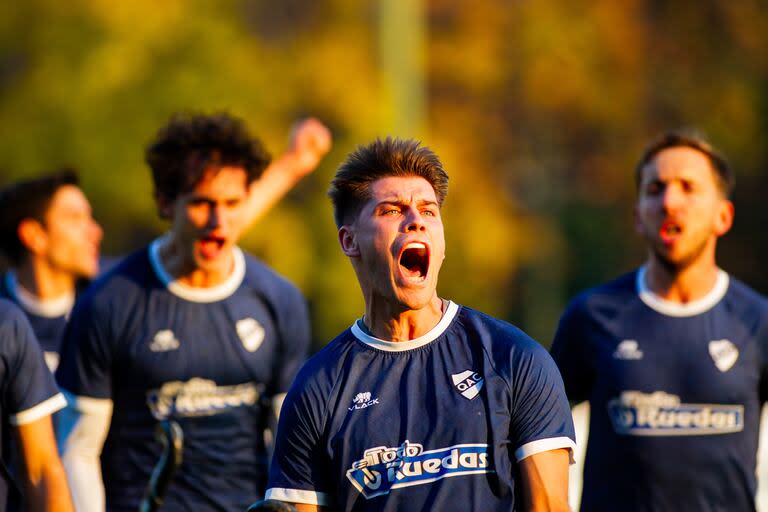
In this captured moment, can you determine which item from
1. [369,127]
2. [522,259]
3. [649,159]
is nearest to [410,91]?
[369,127]

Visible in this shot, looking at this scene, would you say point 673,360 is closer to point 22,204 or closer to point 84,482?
point 84,482

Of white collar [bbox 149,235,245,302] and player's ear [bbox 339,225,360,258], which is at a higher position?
white collar [bbox 149,235,245,302]

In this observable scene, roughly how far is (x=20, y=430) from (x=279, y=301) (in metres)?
1.91

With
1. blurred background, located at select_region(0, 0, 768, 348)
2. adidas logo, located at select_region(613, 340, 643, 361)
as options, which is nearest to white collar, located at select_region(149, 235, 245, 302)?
adidas logo, located at select_region(613, 340, 643, 361)

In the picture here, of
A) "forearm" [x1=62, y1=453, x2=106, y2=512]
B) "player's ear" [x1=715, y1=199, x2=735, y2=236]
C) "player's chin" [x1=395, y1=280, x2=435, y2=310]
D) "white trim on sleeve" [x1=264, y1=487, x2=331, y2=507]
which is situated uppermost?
"player's ear" [x1=715, y1=199, x2=735, y2=236]

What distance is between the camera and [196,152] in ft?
24.8

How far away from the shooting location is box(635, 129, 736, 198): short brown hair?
7.36 m

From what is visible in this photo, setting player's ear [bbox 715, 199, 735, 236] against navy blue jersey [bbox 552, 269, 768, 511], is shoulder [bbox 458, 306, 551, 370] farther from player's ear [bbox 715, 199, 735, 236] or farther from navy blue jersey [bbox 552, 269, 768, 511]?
player's ear [bbox 715, 199, 735, 236]

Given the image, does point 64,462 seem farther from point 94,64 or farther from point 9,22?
point 9,22

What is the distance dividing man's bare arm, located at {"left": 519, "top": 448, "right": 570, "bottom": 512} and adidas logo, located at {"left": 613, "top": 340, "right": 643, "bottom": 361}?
2154 millimetres

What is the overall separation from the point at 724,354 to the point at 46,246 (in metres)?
4.11

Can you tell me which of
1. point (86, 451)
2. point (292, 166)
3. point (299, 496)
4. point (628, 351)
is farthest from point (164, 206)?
point (299, 496)

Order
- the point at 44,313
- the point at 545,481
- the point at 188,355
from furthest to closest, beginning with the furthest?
1. the point at 44,313
2. the point at 188,355
3. the point at 545,481

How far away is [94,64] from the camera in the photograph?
2605 centimetres
